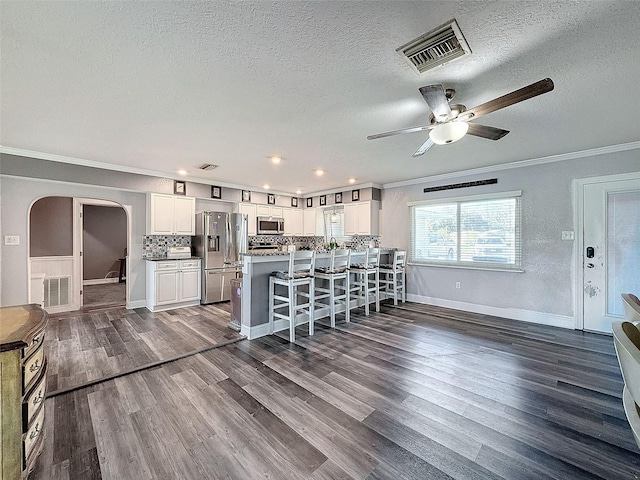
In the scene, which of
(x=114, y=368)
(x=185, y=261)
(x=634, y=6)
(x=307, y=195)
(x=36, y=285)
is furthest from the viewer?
(x=307, y=195)

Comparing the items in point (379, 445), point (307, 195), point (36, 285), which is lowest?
point (379, 445)

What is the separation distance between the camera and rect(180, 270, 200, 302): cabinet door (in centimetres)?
512

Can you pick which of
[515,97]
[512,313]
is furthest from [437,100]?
[512,313]

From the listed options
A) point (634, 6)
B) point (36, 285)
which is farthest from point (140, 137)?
point (634, 6)

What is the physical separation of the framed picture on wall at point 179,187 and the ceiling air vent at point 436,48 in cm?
476

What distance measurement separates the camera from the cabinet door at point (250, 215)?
6273 millimetres

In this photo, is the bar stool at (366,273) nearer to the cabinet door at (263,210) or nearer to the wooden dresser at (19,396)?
the cabinet door at (263,210)

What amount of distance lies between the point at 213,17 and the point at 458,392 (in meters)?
3.15

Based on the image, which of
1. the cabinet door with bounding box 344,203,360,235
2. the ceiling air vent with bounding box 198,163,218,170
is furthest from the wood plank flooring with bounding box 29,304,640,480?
the cabinet door with bounding box 344,203,360,235

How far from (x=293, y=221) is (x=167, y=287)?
339 cm

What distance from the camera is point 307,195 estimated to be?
738cm

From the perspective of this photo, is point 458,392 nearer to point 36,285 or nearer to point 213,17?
point 213,17

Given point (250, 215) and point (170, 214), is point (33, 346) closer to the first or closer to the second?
point (170, 214)

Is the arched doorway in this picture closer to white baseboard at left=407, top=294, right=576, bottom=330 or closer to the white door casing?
white baseboard at left=407, top=294, right=576, bottom=330
